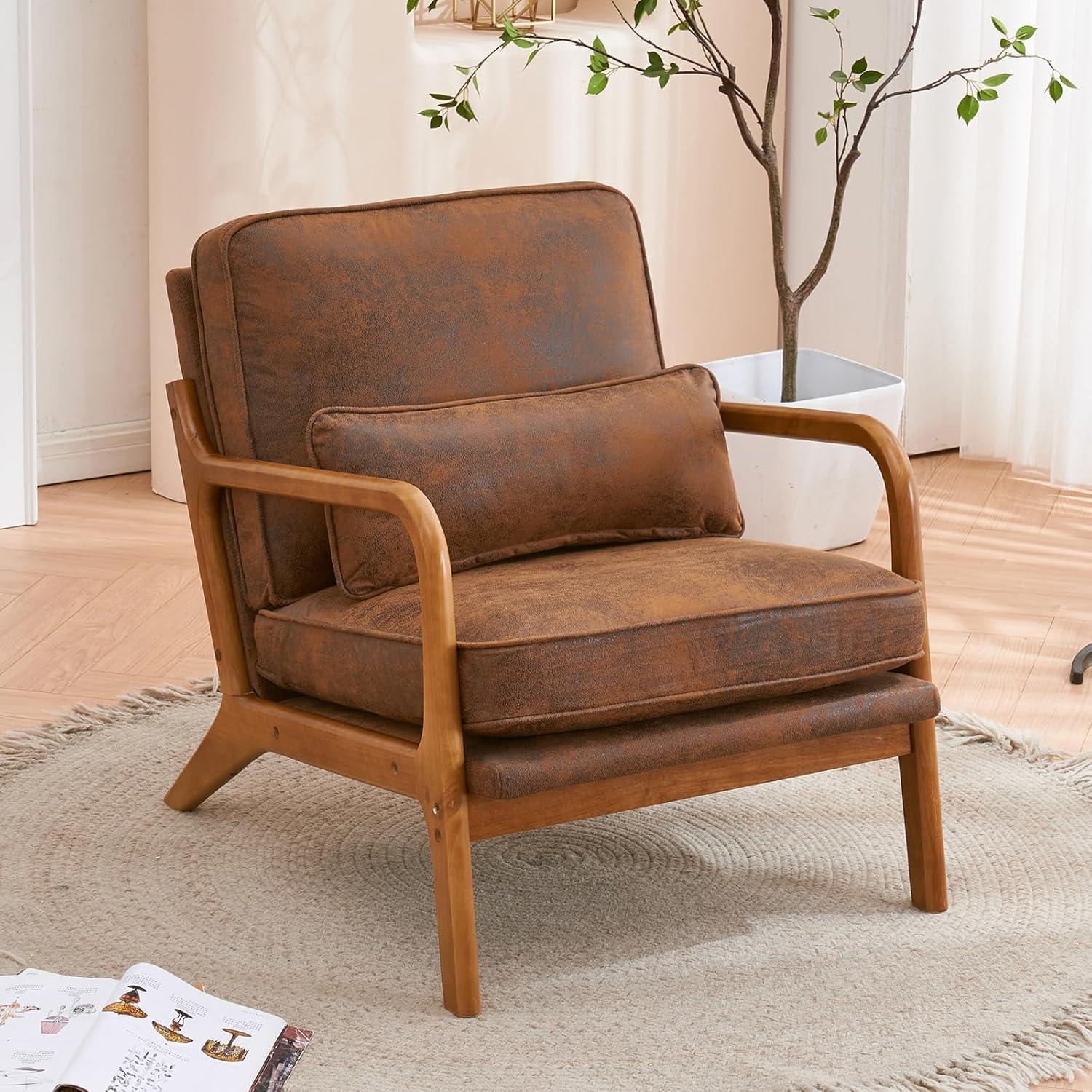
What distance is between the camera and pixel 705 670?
1.74m

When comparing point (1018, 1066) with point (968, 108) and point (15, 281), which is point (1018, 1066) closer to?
point (968, 108)

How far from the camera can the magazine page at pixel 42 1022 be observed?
4.50 feet

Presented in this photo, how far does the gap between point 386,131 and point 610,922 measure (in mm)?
2353

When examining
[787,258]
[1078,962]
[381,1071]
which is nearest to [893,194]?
[787,258]

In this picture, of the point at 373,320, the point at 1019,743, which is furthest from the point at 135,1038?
the point at 1019,743

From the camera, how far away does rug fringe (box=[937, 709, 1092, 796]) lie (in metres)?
2.35

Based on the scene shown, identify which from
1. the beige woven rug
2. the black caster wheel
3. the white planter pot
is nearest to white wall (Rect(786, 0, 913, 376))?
the white planter pot

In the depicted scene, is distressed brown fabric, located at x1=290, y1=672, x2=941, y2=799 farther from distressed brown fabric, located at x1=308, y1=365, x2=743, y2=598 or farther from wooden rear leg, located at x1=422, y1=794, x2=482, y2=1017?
distressed brown fabric, located at x1=308, y1=365, x2=743, y2=598

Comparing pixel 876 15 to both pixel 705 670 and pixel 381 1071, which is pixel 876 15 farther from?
pixel 381 1071

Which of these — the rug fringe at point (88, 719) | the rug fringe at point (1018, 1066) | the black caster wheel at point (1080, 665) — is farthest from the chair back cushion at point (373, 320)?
the black caster wheel at point (1080, 665)

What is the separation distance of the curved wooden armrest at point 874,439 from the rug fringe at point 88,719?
38.9 inches

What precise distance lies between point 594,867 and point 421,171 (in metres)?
2.23

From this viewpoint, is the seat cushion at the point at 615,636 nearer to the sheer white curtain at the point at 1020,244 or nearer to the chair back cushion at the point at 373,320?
the chair back cushion at the point at 373,320

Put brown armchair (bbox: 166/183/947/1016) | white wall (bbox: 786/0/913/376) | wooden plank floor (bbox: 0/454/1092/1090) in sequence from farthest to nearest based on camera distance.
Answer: white wall (bbox: 786/0/913/376) < wooden plank floor (bbox: 0/454/1092/1090) < brown armchair (bbox: 166/183/947/1016)
